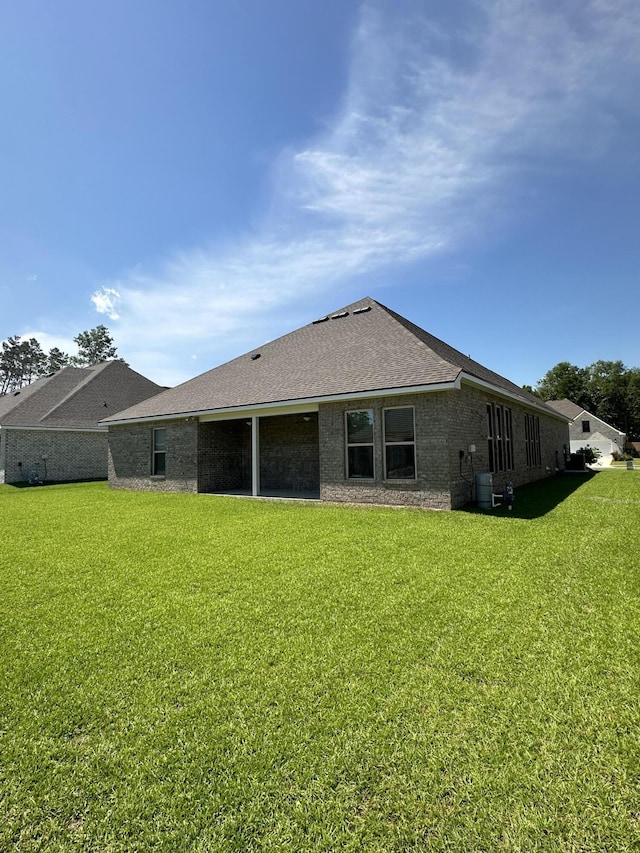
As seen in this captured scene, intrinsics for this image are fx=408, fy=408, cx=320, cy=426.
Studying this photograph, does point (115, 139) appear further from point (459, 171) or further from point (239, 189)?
point (459, 171)

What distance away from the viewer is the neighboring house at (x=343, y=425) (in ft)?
30.8

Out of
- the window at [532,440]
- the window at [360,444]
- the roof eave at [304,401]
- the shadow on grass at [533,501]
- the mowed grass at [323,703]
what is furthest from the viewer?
the window at [532,440]

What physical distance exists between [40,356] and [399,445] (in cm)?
5745

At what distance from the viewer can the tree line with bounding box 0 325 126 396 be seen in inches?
1886

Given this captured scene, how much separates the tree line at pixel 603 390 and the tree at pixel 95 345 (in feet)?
209

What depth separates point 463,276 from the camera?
16.2 metres

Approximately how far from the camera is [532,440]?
16.5 metres

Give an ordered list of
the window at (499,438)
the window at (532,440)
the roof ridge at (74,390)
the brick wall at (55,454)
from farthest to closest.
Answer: the roof ridge at (74,390) → the brick wall at (55,454) → the window at (532,440) → the window at (499,438)

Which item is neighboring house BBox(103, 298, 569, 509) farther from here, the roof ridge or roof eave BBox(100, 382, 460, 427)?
the roof ridge

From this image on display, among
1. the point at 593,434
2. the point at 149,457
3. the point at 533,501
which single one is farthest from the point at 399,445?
the point at 593,434

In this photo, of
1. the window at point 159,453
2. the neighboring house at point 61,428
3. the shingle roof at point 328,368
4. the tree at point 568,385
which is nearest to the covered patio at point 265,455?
the shingle roof at point 328,368

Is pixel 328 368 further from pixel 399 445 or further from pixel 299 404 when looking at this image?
pixel 399 445

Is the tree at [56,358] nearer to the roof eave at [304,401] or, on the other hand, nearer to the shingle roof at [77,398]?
the shingle roof at [77,398]

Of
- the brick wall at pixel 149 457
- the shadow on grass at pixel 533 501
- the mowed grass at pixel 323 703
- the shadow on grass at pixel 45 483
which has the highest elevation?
the brick wall at pixel 149 457
